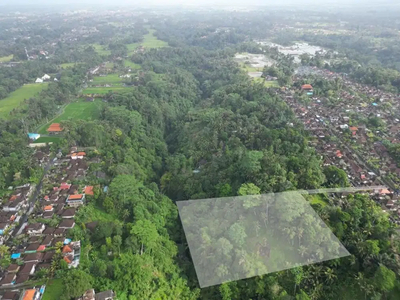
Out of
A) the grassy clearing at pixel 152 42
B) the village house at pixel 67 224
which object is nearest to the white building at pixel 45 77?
the grassy clearing at pixel 152 42

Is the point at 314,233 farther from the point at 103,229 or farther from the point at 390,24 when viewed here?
the point at 390,24

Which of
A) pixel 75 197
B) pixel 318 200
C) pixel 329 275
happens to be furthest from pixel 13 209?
pixel 318 200

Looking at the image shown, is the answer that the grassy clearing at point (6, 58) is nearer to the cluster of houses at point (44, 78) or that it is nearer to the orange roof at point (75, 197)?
the cluster of houses at point (44, 78)

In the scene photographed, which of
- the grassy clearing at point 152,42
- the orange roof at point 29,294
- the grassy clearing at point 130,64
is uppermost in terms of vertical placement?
the orange roof at point 29,294

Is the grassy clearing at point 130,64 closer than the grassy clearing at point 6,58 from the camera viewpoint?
Yes

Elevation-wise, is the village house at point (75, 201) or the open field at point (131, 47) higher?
the village house at point (75, 201)

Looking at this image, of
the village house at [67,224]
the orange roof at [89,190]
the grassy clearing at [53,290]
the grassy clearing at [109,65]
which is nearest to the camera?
the grassy clearing at [53,290]

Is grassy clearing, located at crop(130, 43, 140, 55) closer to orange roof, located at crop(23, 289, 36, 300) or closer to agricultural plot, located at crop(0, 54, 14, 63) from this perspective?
agricultural plot, located at crop(0, 54, 14, 63)
